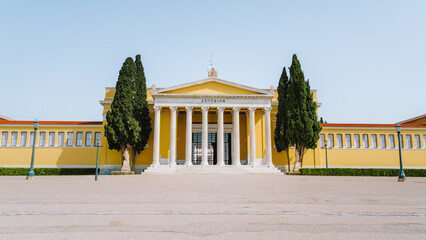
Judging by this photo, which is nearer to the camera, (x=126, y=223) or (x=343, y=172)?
(x=126, y=223)

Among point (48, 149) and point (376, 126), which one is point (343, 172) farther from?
point (48, 149)

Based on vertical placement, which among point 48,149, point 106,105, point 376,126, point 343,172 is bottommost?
point 343,172

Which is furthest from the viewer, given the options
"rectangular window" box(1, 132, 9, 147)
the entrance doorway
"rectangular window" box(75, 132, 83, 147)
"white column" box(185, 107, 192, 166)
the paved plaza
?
the entrance doorway

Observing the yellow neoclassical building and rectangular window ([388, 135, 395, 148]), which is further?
rectangular window ([388, 135, 395, 148])

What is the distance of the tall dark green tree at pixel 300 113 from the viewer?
31.9 meters

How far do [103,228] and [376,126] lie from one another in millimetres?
39906

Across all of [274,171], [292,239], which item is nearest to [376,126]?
[274,171]

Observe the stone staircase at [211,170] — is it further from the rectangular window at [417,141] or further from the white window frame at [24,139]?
→ the rectangular window at [417,141]

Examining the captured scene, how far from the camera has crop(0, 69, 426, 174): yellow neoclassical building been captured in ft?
112

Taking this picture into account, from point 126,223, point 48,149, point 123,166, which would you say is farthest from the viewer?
point 48,149

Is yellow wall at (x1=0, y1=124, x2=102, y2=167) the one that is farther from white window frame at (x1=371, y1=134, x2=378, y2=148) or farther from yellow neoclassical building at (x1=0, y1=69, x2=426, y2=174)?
white window frame at (x1=371, y1=134, x2=378, y2=148)

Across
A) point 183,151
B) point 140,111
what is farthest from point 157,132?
point 183,151

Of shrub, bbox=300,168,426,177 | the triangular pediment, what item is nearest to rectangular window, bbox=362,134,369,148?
shrub, bbox=300,168,426,177

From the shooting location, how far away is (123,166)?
33.5m
